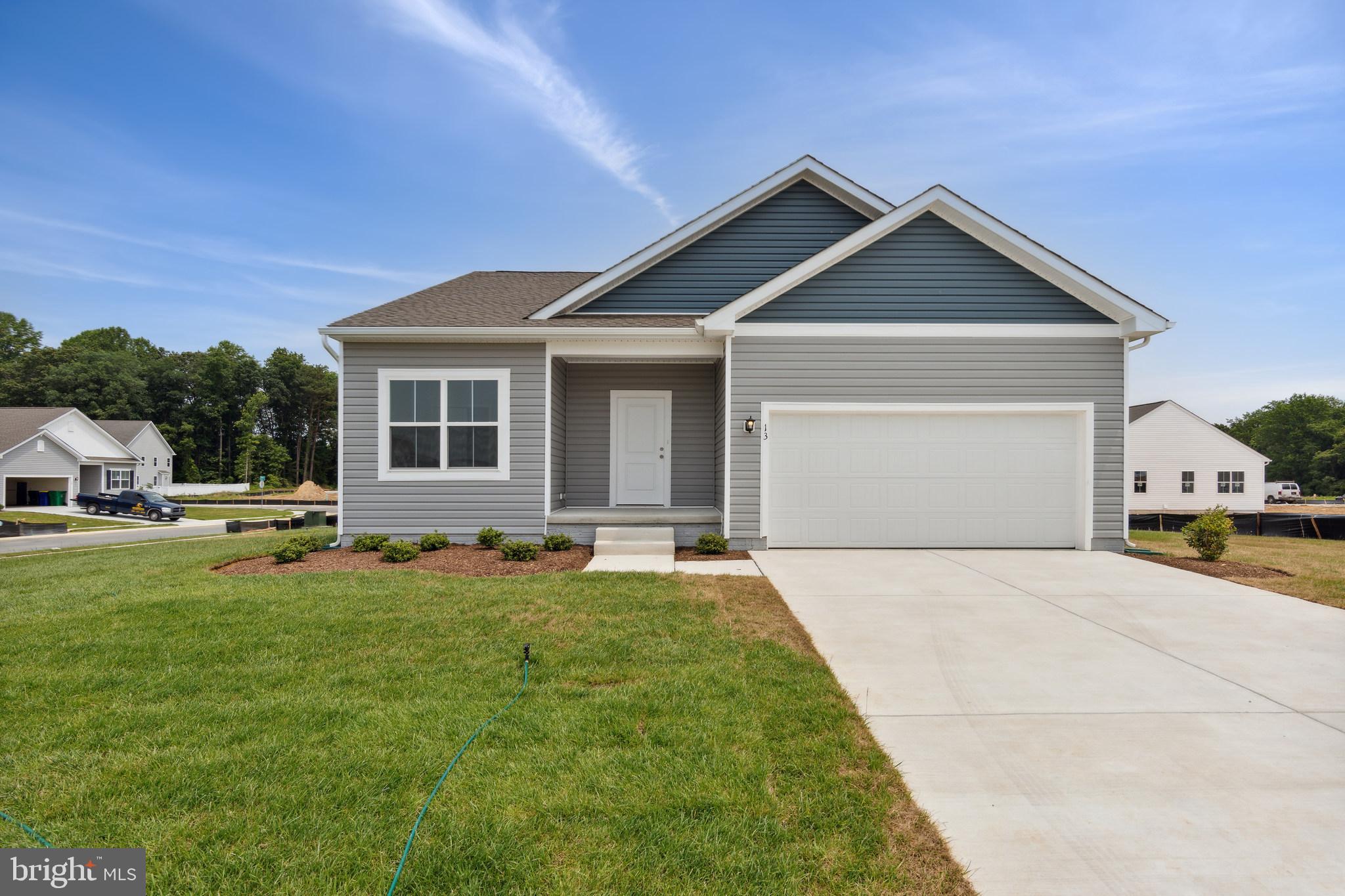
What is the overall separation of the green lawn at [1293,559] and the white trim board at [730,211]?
294 inches

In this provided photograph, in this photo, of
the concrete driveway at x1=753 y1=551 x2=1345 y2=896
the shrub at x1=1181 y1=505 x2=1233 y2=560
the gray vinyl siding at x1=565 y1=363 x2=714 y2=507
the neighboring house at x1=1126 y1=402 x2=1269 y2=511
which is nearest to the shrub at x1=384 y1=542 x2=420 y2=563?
the gray vinyl siding at x1=565 y1=363 x2=714 y2=507

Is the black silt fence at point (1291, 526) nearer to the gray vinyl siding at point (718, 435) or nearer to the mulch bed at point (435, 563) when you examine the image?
the gray vinyl siding at point (718, 435)

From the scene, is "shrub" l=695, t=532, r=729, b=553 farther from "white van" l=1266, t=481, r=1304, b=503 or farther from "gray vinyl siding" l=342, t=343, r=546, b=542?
"white van" l=1266, t=481, r=1304, b=503

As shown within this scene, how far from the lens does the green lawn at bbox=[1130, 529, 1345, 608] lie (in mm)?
6965

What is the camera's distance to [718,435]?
34.5 ft

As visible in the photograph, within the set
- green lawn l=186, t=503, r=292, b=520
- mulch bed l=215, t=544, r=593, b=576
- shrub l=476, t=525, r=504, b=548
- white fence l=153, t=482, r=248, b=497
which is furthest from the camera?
white fence l=153, t=482, r=248, b=497

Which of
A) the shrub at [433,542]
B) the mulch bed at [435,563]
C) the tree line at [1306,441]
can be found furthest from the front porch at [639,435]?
the tree line at [1306,441]

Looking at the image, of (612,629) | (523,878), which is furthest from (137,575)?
(523,878)

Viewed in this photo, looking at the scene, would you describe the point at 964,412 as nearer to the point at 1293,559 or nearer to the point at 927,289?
the point at 927,289

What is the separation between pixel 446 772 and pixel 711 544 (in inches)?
262

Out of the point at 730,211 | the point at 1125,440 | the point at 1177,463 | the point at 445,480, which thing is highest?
the point at 730,211

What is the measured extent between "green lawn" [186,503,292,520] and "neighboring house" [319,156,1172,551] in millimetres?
23812

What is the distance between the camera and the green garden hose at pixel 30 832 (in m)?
2.32

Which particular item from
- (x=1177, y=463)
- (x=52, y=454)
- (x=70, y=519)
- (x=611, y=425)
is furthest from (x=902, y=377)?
(x=52, y=454)
